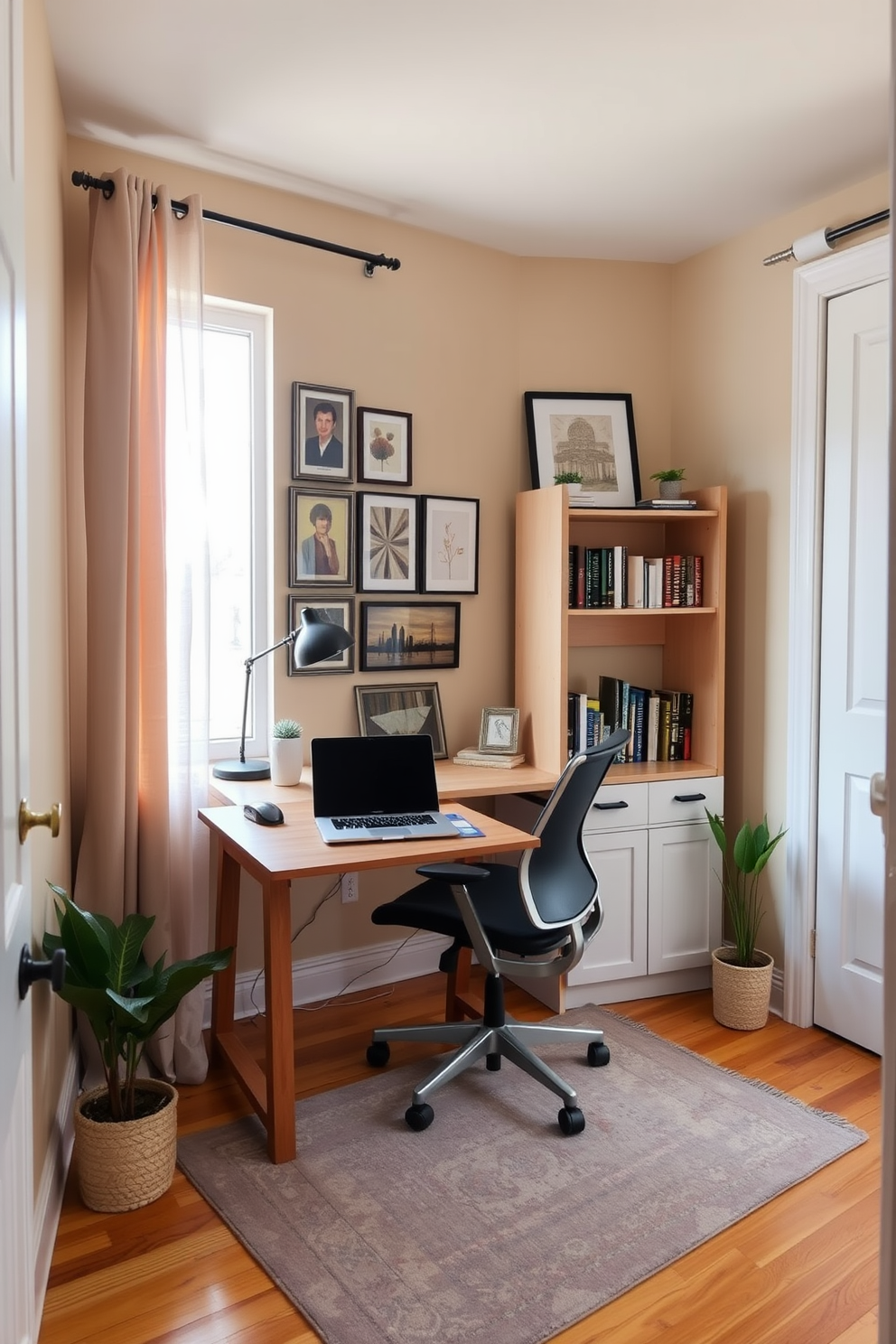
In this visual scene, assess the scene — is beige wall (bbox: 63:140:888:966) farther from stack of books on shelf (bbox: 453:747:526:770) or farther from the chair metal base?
the chair metal base

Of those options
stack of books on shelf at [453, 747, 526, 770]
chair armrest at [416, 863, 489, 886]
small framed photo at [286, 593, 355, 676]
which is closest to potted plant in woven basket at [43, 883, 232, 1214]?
chair armrest at [416, 863, 489, 886]

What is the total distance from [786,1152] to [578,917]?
0.73 metres

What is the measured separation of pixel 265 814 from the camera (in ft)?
8.02

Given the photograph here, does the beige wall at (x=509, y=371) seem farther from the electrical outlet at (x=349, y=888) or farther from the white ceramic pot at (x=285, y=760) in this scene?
the white ceramic pot at (x=285, y=760)

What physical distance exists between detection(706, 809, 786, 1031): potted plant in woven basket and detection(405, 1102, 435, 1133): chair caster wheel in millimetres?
1103

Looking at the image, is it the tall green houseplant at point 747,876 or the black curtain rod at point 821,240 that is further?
the tall green houseplant at point 747,876

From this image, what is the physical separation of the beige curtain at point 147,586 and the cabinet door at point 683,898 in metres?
1.44

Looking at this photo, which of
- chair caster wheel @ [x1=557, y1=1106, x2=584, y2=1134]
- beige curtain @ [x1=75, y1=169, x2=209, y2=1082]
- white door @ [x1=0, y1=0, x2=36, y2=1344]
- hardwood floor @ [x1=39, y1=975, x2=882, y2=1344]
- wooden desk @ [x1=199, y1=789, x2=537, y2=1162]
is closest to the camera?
white door @ [x1=0, y1=0, x2=36, y2=1344]

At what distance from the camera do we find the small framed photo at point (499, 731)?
326cm

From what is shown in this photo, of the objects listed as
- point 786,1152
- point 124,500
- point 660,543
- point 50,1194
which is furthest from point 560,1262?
point 660,543

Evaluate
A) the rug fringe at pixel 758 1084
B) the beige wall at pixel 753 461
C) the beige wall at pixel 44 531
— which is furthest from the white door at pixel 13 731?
the beige wall at pixel 753 461

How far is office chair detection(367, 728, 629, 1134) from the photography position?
92.4 inches

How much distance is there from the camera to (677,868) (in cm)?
314

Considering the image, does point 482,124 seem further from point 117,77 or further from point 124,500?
point 124,500
